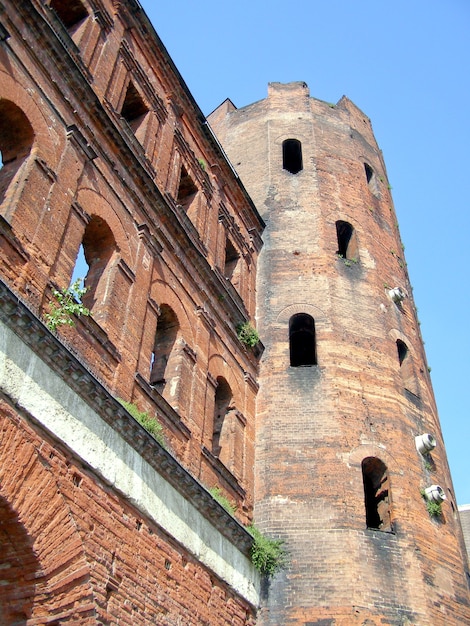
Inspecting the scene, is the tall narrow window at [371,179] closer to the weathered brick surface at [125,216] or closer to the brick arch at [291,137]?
the brick arch at [291,137]

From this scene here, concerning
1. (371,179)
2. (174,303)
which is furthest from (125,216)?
(371,179)

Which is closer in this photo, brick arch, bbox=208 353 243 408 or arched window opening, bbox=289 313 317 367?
brick arch, bbox=208 353 243 408

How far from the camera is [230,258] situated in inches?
621

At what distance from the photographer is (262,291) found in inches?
624

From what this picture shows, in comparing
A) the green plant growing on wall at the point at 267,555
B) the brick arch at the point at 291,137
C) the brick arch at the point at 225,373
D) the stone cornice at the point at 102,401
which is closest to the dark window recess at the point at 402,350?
the brick arch at the point at 225,373

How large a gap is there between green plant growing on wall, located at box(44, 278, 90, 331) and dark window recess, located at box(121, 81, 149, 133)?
205 inches

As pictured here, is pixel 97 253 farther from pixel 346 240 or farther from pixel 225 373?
pixel 346 240

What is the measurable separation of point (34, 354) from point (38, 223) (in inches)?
70.3

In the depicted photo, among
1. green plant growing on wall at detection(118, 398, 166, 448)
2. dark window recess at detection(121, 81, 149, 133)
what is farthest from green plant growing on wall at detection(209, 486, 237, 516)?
dark window recess at detection(121, 81, 149, 133)

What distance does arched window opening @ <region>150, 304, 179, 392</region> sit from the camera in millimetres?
11172

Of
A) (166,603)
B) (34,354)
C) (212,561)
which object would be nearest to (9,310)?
(34,354)

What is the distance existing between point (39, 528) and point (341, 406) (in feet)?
24.0

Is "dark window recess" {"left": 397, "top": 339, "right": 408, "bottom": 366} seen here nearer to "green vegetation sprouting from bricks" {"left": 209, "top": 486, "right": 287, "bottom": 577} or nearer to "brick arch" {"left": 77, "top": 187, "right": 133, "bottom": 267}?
"green vegetation sprouting from bricks" {"left": 209, "top": 486, "right": 287, "bottom": 577}

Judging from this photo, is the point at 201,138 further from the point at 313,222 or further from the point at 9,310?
the point at 9,310
